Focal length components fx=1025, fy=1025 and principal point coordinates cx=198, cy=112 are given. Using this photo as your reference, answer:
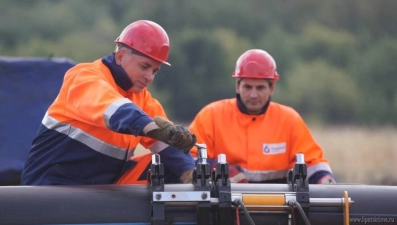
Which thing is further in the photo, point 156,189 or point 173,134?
point 173,134

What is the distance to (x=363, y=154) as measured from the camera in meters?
15.7

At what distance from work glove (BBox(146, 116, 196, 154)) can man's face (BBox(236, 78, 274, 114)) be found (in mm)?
2792

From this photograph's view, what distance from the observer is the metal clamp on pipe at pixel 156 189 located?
172 inches

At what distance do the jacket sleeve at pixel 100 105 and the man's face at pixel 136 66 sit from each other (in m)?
0.19

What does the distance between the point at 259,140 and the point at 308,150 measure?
14.0 inches

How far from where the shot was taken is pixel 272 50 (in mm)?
26766

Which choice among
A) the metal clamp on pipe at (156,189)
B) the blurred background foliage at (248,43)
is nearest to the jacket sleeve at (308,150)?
the metal clamp on pipe at (156,189)

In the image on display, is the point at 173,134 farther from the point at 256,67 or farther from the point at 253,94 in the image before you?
the point at 256,67

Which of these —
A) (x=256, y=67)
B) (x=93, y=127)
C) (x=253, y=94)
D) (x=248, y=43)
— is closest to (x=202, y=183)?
(x=93, y=127)

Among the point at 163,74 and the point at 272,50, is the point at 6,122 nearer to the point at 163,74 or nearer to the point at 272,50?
the point at 163,74

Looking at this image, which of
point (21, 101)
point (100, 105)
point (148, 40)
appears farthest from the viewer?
point (21, 101)

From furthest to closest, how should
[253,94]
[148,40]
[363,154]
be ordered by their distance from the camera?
[363,154]
[253,94]
[148,40]

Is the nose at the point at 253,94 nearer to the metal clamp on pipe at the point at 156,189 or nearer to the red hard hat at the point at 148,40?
the red hard hat at the point at 148,40

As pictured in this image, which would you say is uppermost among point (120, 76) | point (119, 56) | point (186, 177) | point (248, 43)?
point (248, 43)
